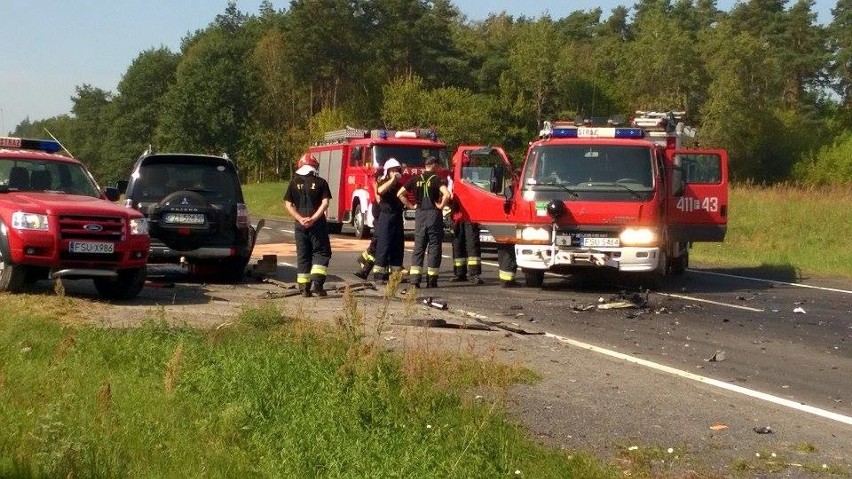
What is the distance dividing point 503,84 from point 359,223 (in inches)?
1761

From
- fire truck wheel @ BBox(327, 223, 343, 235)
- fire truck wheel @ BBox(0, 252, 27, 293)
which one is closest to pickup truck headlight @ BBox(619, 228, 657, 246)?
fire truck wheel @ BBox(0, 252, 27, 293)

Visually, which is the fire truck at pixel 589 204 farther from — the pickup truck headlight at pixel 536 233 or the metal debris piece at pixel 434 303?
the metal debris piece at pixel 434 303

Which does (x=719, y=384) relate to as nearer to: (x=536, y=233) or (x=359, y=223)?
(x=536, y=233)

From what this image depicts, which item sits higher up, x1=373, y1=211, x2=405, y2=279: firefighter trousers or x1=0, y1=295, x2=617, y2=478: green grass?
x1=373, y1=211, x2=405, y2=279: firefighter trousers

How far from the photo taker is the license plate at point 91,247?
12875mm

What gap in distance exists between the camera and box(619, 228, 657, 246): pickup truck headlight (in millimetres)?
16172

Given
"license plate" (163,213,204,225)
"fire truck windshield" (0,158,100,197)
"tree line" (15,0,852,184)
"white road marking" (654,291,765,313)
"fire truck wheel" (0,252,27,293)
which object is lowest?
"white road marking" (654,291,765,313)

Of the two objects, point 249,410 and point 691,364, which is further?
point 691,364

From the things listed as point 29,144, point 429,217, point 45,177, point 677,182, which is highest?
point 29,144

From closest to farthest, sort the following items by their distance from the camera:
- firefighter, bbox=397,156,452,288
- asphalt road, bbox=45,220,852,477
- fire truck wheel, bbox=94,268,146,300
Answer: asphalt road, bbox=45,220,852,477
fire truck wheel, bbox=94,268,146,300
firefighter, bbox=397,156,452,288

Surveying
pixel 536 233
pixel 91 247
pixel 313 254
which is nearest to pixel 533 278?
pixel 536 233

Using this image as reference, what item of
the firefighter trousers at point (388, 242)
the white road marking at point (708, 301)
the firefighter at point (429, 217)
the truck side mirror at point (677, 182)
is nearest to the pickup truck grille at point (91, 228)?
the firefighter trousers at point (388, 242)

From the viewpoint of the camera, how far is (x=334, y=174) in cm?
3397

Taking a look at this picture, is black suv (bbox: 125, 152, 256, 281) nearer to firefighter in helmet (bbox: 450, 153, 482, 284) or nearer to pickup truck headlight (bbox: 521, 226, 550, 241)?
firefighter in helmet (bbox: 450, 153, 482, 284)
